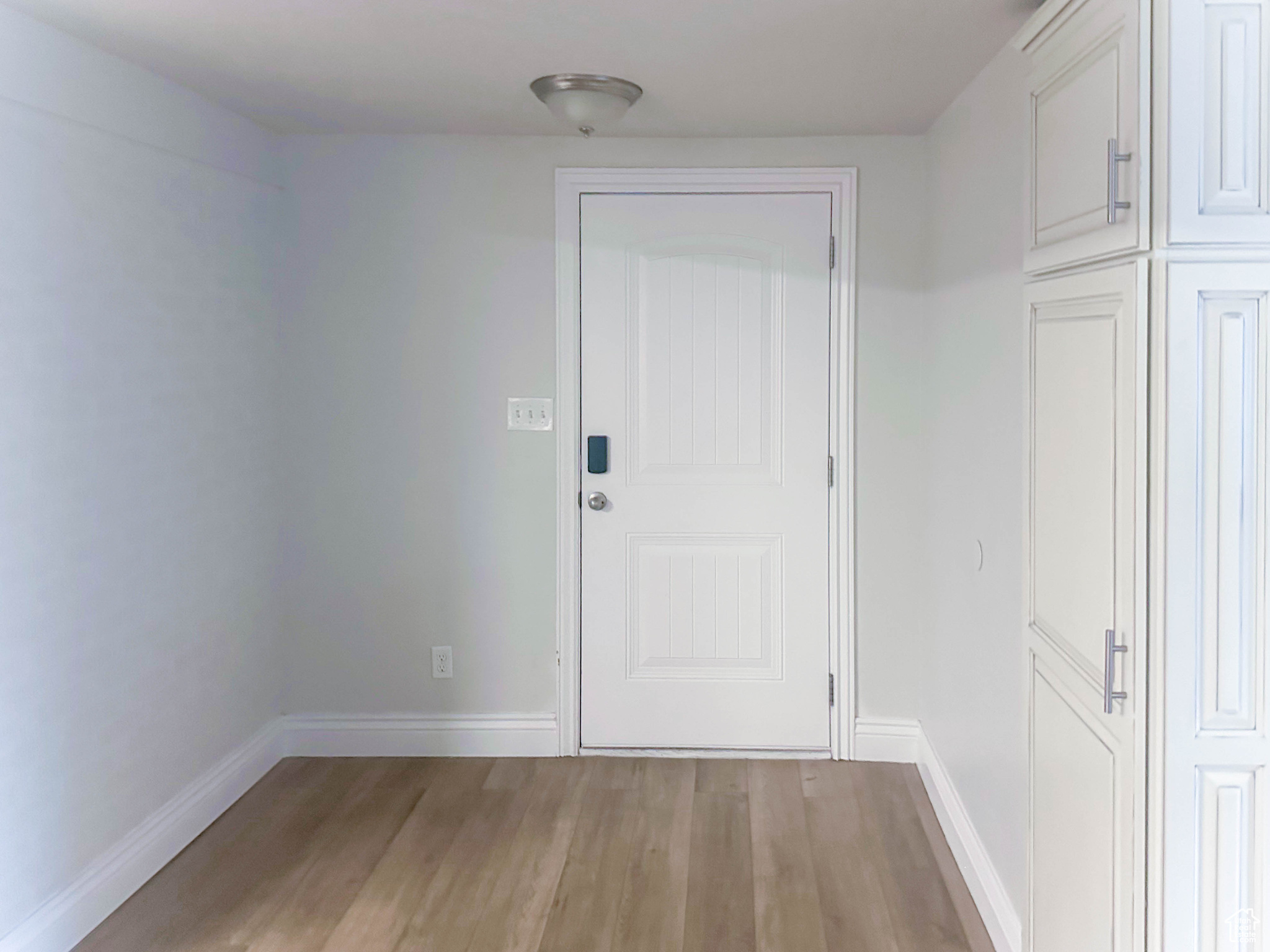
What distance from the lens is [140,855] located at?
8.92 feet

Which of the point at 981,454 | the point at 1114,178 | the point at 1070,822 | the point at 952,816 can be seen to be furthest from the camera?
the point at 952,816

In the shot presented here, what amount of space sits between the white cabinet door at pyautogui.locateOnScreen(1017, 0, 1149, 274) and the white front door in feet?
5.02

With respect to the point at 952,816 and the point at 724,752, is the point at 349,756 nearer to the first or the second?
the point at 724,752

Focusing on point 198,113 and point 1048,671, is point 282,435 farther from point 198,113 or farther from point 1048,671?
point 1048,671

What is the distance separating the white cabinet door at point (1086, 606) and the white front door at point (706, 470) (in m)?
1.56

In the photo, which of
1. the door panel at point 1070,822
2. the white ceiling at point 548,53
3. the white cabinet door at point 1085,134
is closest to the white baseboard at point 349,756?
the door panel at point 1070,822

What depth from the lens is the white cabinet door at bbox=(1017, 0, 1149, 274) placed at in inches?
57.5

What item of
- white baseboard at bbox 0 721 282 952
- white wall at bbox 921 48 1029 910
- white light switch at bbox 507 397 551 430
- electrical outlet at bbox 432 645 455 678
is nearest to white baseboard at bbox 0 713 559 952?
white baseboard at bbox 0 721 282 952

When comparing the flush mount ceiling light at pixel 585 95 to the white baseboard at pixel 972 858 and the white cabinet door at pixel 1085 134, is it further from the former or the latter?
the white baseboard at pixel 972 858

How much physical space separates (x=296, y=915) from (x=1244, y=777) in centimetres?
216

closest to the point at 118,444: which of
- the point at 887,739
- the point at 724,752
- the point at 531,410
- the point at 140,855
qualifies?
the point at 140,855

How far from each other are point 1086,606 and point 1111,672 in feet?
0.54

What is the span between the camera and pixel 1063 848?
1809mm

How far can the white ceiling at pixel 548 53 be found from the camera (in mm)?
2209
